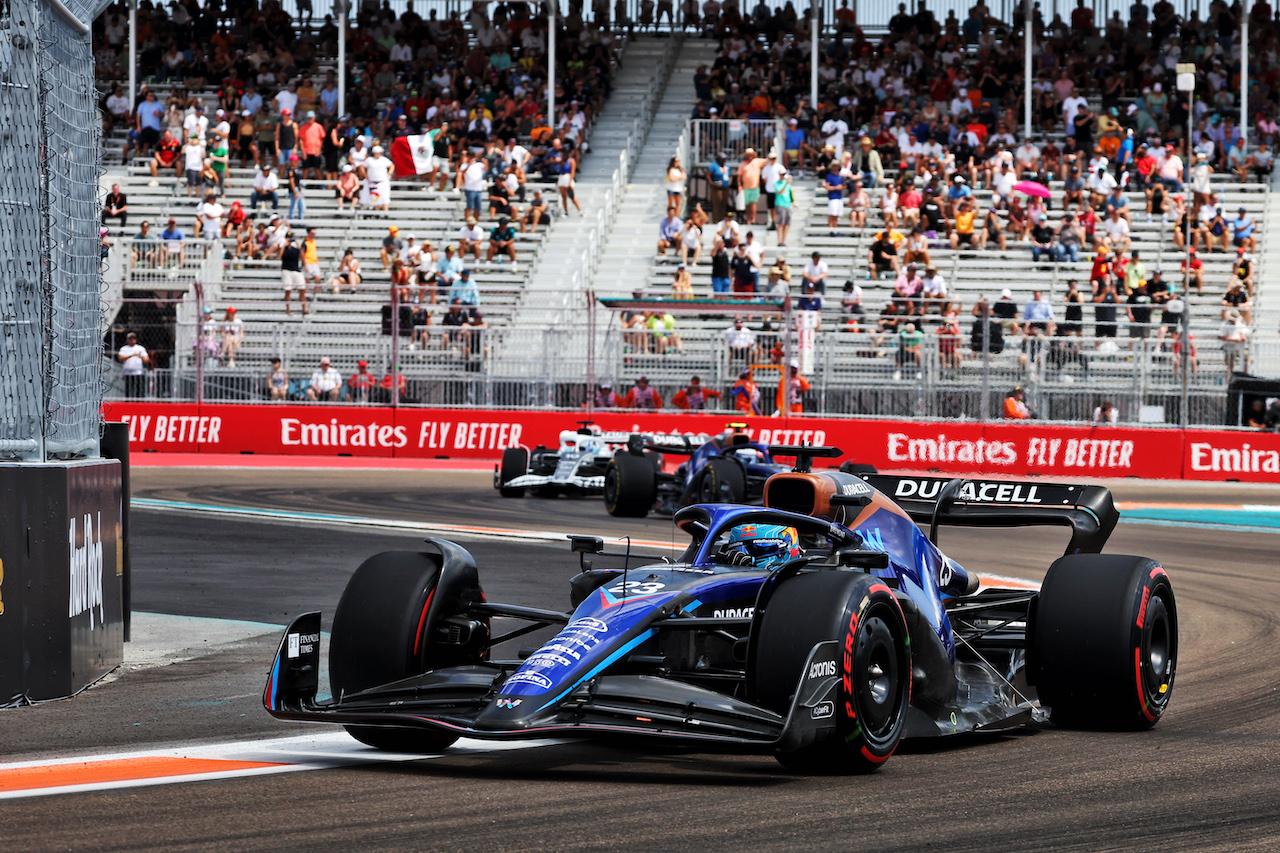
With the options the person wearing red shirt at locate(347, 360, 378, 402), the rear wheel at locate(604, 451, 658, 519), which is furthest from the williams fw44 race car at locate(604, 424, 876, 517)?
the person wearing red shirt at locate(347, 360, 378, 402)

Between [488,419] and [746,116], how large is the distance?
11154 mm

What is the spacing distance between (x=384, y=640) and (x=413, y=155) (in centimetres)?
2823

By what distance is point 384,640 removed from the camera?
7.12m

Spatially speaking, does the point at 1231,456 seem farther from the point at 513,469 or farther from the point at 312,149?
the point at 312,149

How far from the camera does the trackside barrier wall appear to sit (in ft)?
83.9

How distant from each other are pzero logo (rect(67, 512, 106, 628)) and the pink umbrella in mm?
25266

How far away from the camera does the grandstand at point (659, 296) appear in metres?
25.5

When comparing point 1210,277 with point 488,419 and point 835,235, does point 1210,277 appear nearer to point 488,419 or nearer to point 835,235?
point 835,235

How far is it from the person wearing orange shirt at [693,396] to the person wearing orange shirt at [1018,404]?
432 cm

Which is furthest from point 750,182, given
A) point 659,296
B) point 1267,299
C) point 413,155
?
point 1267,299

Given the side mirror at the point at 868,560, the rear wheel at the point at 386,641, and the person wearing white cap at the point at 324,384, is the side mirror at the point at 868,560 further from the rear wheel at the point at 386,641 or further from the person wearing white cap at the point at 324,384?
the person wearing white cap at the point at 324,384

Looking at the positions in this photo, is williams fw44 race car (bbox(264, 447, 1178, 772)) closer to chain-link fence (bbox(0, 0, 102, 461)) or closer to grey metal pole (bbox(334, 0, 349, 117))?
chain-link fence (bbox(0, 0, 102, 461))

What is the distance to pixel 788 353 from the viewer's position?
86.2 ft

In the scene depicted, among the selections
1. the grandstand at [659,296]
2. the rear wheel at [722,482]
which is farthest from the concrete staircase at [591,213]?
the rear wheel at [722,482]
